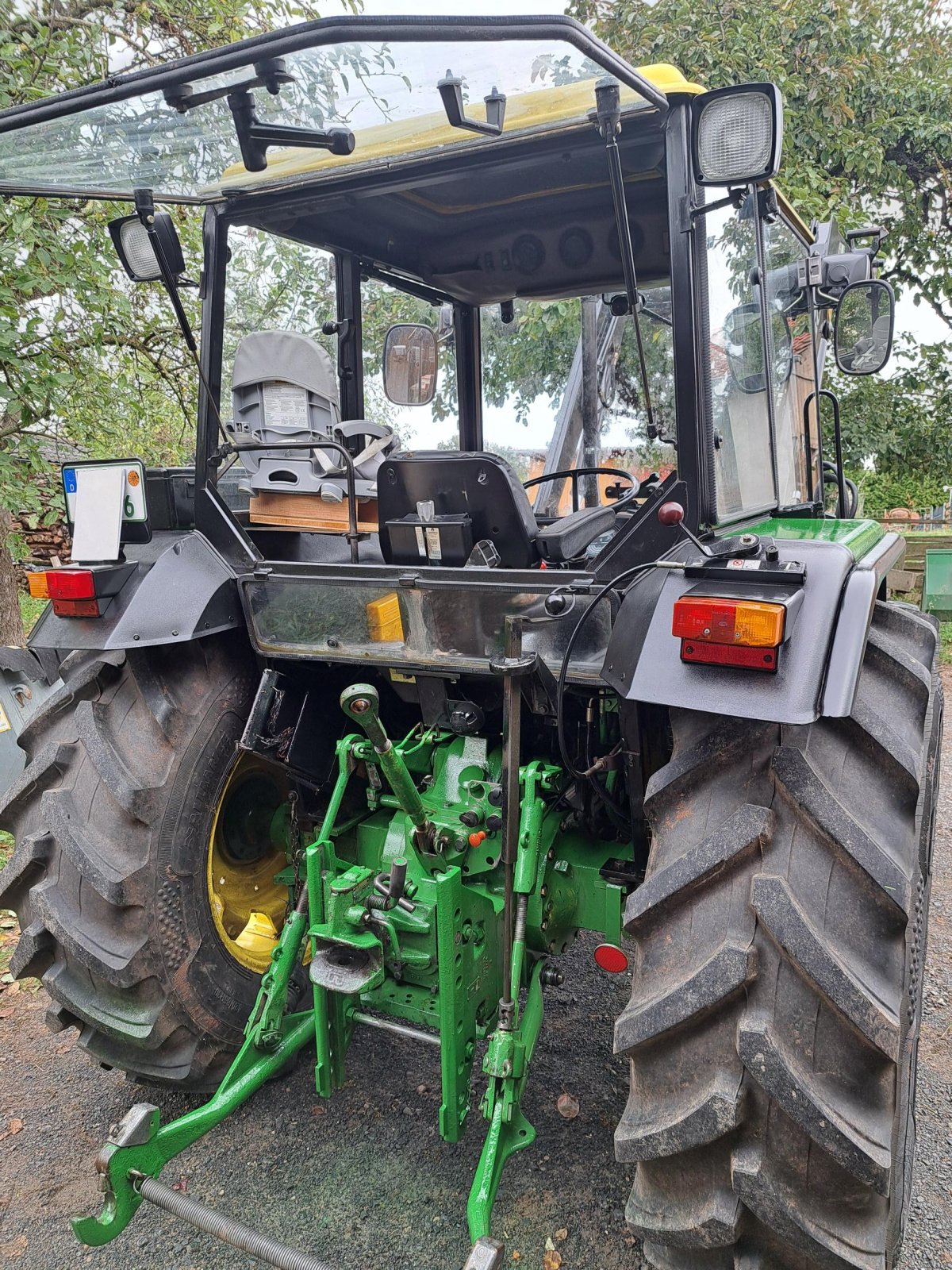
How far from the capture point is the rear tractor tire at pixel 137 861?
213 cm

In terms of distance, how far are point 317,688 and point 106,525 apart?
71 cm

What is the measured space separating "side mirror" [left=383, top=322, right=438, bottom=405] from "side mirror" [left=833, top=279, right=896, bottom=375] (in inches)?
57.3

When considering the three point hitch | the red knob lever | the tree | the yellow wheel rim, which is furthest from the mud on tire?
the tree

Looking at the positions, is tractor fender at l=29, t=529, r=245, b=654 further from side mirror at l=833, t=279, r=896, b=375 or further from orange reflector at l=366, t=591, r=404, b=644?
side mirror at l=833, t=279, r=896, b=375

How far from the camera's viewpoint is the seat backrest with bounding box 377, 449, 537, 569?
2.17 metres

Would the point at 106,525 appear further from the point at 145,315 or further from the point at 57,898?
the point at 145,315

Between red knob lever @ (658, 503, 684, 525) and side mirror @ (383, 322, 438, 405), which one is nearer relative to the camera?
red knob lever @ (658, 503, 684, 525)

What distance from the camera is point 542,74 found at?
1643mm

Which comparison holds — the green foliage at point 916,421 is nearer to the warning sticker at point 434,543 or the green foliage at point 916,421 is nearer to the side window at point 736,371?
the side window at point 736,371

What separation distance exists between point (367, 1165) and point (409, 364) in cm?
242

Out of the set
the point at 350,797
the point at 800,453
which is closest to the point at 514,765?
the point at 350,797

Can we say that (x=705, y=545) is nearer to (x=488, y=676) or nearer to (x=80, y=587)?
(x=488, y=676)

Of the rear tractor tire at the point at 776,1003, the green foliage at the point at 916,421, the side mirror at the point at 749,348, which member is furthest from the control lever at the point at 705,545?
the green foliage at the point at 916,421

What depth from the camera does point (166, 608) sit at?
2223 mm
